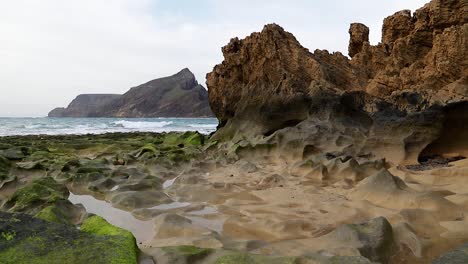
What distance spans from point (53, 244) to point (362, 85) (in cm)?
1004

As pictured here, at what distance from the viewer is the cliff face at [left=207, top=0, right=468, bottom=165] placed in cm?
823

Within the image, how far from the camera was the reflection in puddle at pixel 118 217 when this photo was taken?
4305mm

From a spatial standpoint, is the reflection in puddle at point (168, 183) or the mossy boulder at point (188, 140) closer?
the reflection in puddle at point (168, 183)

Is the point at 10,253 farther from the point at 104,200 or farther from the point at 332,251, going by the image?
the point at 104,200

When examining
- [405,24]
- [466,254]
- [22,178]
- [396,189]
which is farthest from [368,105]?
[22,178]

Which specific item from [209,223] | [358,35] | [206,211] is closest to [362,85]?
[358,35]

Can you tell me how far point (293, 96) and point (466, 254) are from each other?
27.5 feet

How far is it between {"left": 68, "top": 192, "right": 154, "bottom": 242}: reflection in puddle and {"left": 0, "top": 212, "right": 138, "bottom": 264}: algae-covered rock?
1.29 meters

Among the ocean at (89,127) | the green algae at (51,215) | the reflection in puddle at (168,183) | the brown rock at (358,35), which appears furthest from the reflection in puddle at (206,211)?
the ocean at (89,127)

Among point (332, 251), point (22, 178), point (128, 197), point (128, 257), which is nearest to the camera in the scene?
point (128, 257)

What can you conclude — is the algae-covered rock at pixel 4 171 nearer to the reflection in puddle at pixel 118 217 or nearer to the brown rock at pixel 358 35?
the reflection in puddle at pixel 118 217

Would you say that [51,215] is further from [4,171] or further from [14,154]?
[14,154]

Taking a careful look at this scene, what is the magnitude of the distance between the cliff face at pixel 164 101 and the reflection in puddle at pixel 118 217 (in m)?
94.9

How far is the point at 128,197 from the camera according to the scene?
564 cm
